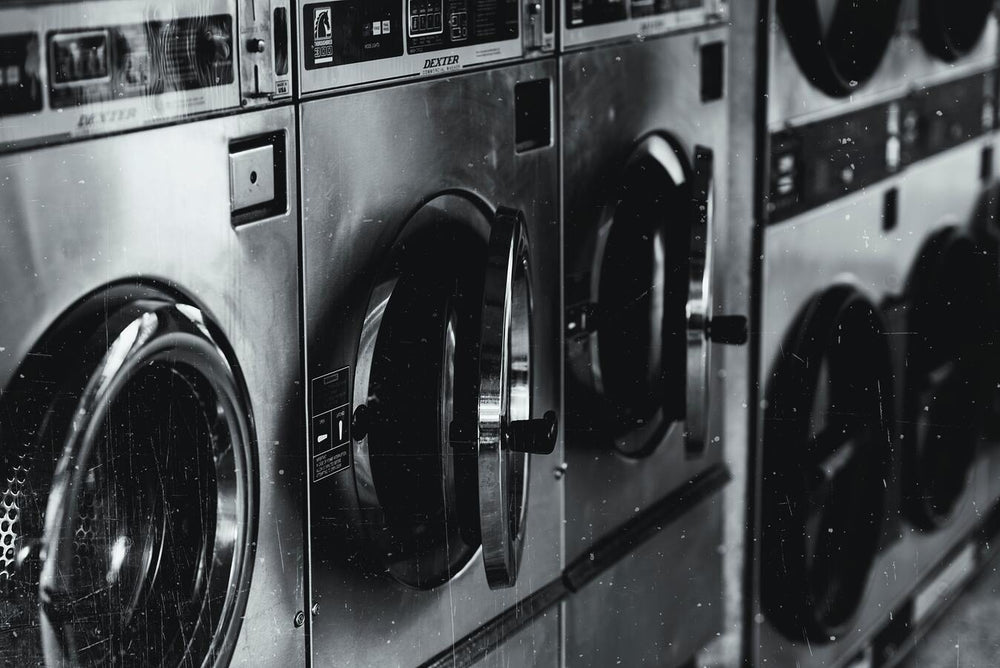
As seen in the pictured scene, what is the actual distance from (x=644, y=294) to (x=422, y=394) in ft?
1.76

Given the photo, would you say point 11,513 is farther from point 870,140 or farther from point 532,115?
point 870,140

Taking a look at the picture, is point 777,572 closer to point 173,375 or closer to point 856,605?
point 856,605

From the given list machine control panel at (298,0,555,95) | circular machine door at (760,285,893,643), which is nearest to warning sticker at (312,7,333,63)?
machine control panel at (298,0,555,95)

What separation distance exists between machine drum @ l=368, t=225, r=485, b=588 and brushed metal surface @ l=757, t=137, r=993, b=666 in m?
0.82

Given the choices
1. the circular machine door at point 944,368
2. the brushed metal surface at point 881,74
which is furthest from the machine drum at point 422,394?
the circular machine door at point 944,368

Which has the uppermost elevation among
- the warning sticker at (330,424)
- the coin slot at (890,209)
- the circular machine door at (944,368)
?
the coin slot at (890,209)

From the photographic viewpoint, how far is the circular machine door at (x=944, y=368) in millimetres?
2215

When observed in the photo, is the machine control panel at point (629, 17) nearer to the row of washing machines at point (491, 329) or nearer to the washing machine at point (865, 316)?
the row of washing machines at point (491, 329)

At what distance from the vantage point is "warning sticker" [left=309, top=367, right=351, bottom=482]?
4.29 ft

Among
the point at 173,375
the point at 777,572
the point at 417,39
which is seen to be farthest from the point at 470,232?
the point at 777,572

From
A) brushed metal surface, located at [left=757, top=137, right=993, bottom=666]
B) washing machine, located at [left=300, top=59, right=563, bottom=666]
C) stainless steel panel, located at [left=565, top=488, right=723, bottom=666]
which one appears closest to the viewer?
washing machine, located at [left=300, top=59, right=563, bottom=666]

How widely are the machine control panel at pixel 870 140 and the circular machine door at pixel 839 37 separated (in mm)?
67

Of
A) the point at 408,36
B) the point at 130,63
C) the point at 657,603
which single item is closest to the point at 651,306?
the point at 657,603

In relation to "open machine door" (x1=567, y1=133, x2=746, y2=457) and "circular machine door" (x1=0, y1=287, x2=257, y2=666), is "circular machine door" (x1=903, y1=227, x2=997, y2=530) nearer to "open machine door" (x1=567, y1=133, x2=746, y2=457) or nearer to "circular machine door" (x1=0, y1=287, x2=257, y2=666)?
"open machine door" (x1=567, y1=133, x2=746, y2=457)
